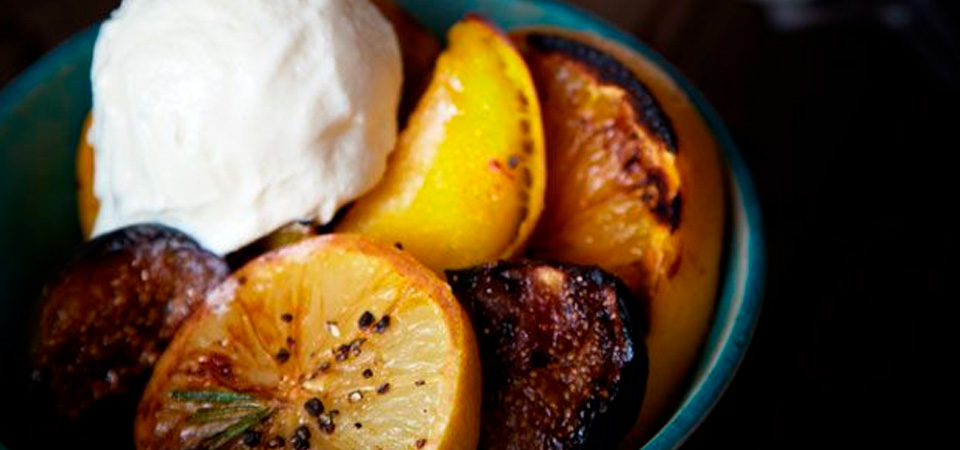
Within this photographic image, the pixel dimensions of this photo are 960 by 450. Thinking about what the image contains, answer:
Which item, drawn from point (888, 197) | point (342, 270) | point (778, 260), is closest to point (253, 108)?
point (342, 270)

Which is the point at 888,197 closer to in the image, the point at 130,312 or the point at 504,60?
the point at 504,60

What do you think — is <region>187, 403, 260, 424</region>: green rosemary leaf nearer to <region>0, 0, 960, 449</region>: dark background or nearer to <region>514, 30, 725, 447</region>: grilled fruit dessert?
<region>514, 30, 725, 447</region>: grilled fruit dessert

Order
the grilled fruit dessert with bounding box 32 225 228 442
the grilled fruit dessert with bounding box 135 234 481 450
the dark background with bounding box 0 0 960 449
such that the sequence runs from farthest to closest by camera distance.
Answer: the dark background with bounding box 0 0 960 449, the grilled fruit dessert with bounding box 32 225 228 442, the grilled fruit dessert with bounding box 135 234 481 450

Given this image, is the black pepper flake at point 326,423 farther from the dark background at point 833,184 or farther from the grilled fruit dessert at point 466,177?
the dark background at point 833,184

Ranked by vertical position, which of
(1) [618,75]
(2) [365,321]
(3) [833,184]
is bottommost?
(3) [833,184]

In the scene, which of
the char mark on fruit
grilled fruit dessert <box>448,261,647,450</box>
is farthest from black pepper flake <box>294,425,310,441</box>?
the char mark on fruit

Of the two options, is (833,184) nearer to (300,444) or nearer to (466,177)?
(466,177)

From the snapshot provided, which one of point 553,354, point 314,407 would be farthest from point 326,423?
point 553,354

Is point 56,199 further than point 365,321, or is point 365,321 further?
point 56,199
